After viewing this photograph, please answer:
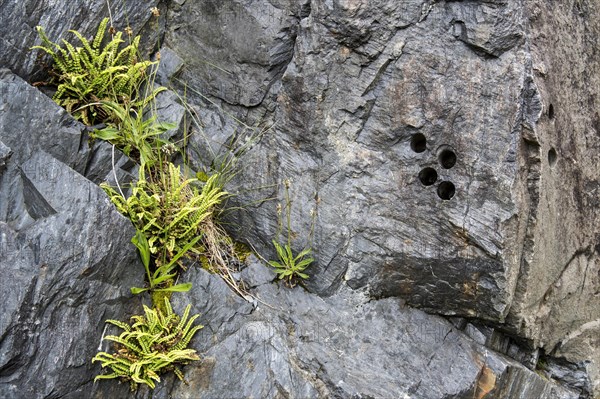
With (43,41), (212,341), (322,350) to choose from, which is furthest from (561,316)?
(43,41)

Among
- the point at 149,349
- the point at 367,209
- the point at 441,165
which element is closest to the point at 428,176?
the point at 441,165

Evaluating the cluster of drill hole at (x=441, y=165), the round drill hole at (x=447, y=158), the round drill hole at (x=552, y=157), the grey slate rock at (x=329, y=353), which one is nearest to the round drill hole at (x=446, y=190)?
the cluster of drill hole at (x=441, y=165)

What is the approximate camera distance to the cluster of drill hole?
20.3 feet

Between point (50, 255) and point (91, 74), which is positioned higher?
point (91, 74)

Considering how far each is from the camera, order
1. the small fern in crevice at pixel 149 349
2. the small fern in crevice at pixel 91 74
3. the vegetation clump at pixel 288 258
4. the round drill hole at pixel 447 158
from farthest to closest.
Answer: the small fern in crevice at pixel 91 74 < the vegetation clump at pixel 288 258 < the round drill hole at pixel 447 158 < the small fern in crevice at pixel 149 349

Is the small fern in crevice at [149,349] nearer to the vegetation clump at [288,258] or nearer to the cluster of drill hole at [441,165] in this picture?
the vegetation clump at [288,258]

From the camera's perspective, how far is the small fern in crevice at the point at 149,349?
19.0 ft

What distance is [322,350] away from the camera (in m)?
6.15

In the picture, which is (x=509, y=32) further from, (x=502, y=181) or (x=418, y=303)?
(x=418, y=303)

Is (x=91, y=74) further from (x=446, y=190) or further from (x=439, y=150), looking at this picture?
(x=446, y=190)

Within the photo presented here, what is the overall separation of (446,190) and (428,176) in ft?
0.66

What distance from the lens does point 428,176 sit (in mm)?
6316

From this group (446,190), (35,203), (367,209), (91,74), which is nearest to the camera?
(35,203)

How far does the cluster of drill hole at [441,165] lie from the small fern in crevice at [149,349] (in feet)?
7.71
